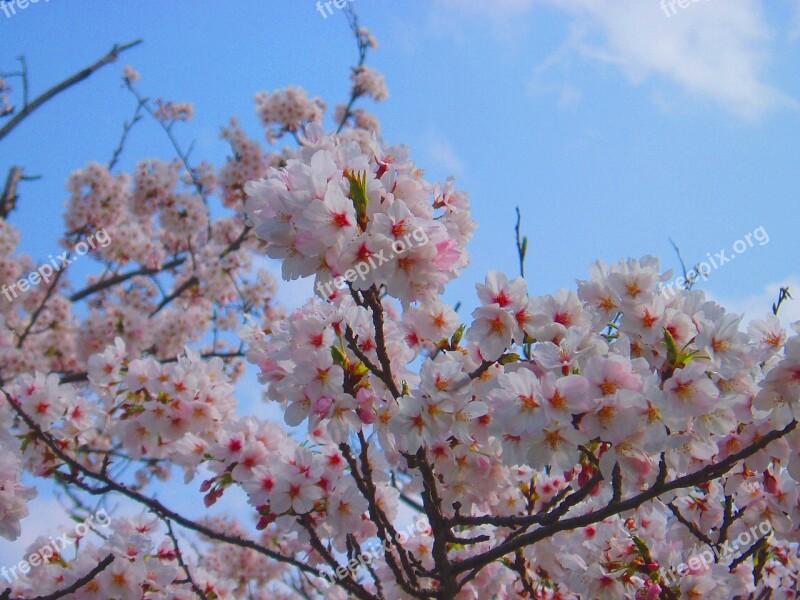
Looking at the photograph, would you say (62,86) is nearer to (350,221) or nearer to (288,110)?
(350,221)

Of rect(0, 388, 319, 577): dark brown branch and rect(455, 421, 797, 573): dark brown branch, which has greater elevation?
rect(0, 388, 319, 577): dark brown branch

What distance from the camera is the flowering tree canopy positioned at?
1.71 metres

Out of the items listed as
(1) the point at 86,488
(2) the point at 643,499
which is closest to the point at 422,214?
(2) the point at 643,499

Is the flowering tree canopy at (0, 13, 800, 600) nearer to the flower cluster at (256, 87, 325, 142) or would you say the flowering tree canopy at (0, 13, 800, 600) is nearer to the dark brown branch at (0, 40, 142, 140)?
the dark brown branch at (0, 40, 142, 140)

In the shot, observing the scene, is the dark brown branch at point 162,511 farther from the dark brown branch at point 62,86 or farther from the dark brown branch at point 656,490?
the dark brown branch at point 62,86

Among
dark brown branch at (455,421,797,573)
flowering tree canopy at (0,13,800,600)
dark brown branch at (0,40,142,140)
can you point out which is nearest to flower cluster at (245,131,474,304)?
flowering tree canopy at (0,13,800,600)

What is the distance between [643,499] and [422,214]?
1.04 meters

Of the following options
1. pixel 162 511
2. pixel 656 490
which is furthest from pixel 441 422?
pixel 162 511

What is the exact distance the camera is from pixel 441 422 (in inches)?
72.9

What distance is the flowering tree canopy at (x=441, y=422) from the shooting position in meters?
1.71

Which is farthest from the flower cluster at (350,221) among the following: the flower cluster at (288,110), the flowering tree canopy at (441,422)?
the flower cluster at (288,110)

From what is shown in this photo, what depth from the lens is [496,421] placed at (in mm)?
1699

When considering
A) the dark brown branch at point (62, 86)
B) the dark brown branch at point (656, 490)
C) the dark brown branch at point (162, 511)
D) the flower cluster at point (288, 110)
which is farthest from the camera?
the flower cluster at point (288, 110)

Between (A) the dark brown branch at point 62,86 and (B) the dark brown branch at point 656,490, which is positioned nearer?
(B) the dark brown branch at point 656,490
